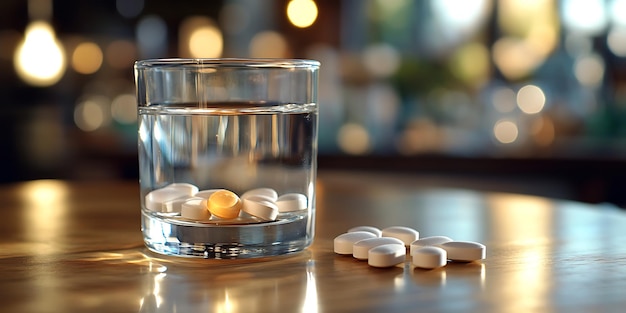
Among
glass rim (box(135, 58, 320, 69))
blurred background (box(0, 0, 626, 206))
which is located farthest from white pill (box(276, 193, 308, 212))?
blurred background (box(0, 0, 626, 206))

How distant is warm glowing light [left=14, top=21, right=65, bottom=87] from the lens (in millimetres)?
3627

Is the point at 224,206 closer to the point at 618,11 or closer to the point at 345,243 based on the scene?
the point at 345,243

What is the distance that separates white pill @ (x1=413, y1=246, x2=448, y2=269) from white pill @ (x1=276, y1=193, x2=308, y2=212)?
119 millimetres

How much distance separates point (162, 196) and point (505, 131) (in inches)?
98.8

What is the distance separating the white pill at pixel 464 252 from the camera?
66 cm

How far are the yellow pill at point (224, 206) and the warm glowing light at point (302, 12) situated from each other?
9.25 feet

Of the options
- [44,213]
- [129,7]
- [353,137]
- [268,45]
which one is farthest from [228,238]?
[129,7]

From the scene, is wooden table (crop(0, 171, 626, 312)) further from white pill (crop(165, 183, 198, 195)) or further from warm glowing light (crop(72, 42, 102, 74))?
warm glowing light (crop(72, 42, 102, 74))

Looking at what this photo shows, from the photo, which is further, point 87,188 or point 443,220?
point 87,188

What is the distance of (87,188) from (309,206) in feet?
2.21

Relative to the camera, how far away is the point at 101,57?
3.83 metres

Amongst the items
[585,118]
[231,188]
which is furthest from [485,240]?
[585,118]

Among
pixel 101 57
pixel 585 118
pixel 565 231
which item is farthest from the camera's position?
pixel 101 57

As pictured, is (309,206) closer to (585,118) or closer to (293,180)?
(293,180)
